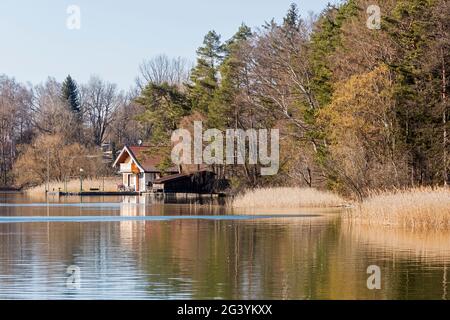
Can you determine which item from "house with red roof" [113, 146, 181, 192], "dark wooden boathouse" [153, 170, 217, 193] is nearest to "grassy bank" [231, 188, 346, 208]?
"dark wooden boathouse" [153, 170, 217, 193]

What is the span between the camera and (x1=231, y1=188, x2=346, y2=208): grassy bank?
54469 millimetres

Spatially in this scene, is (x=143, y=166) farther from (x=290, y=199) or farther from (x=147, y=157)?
(x=290, y=199)

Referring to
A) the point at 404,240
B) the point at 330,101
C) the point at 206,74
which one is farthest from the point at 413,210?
the point at 206,74

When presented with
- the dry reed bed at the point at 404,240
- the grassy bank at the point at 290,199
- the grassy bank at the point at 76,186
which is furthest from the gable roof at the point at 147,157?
the dry reed bed at the point at 404,240

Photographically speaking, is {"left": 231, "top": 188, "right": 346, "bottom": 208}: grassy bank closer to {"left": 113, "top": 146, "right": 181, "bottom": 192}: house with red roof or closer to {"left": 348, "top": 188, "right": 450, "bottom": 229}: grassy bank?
{"left": 348, "top": 188, "right": 450, "bottom": 229}: grassy bank

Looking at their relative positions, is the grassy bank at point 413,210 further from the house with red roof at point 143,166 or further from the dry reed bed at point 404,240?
the house with red roof at point 143,166

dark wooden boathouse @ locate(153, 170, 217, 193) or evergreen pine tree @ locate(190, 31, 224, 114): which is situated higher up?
evergreen pine tree @ locate(190, 31, 224, 114)

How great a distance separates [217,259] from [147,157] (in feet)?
204

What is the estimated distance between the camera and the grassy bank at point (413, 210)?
111 ft

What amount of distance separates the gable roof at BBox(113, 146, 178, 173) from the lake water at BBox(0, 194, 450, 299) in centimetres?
3938
